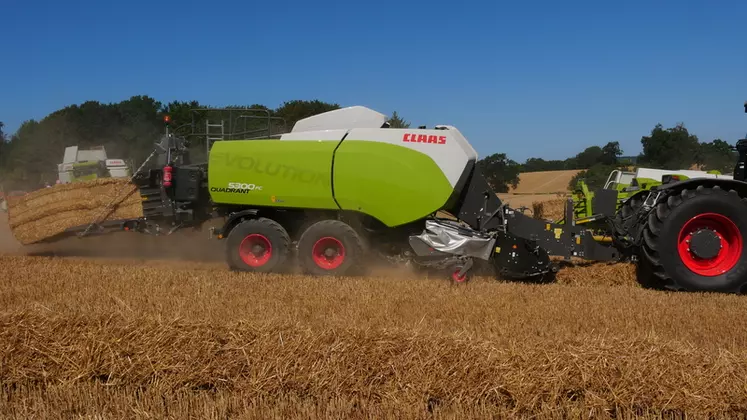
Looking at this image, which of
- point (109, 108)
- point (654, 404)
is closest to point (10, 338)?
point (654, 404)

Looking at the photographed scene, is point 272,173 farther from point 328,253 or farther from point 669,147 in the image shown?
point 669,147

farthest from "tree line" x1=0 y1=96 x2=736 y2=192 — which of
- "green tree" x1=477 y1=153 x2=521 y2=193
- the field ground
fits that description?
the field ground

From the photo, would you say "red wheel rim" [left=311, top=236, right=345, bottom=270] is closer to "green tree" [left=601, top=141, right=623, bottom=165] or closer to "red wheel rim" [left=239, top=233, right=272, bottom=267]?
"red wheel rim" [left=239, top=233, right=272, bottom=267]

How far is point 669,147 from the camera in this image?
28.1 meters

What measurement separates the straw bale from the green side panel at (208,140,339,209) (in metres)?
1.74

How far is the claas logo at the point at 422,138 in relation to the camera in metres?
7.49

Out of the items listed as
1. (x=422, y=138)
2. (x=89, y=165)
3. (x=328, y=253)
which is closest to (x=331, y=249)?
(x=328, y=253)

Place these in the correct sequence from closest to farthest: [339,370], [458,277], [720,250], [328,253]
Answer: [339,370] → [720,250] → [458,277] → [328,253]

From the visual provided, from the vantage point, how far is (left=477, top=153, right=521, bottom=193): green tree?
27.1 meters

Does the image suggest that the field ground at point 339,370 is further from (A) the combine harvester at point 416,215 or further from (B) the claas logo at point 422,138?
(B) the claas logo at point 422,138

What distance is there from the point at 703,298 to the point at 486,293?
7.42 feet

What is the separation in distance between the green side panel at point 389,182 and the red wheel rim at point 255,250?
1.21 metres

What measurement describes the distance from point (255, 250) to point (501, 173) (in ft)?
81.3

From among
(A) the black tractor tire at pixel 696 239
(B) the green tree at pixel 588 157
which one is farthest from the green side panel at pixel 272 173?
(B) the green tree at pixel 588 157
